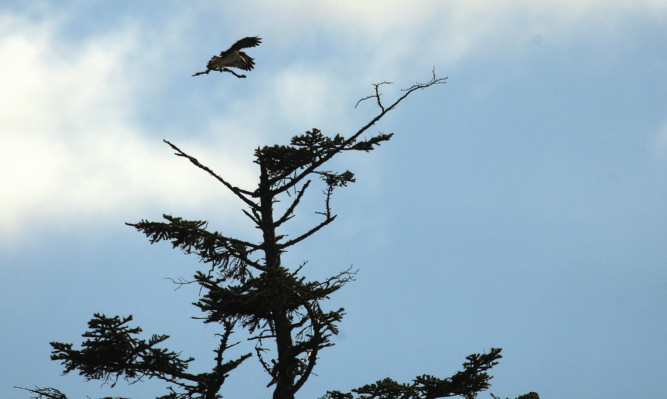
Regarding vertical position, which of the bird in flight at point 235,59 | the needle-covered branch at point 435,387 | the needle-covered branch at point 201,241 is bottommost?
the needle-covered branch at point 435,387

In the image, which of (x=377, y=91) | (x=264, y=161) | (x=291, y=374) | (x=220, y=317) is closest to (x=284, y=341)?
(x=291, y=374)

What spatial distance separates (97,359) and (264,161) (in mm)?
5163

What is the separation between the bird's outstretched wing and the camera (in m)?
14.8

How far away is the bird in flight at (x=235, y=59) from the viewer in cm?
1486

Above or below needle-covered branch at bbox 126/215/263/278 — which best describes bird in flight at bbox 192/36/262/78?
above

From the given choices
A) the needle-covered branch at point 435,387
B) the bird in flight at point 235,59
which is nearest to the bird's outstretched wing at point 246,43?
the bird in flight at point 235,59

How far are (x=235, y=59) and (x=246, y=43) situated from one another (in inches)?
16.1

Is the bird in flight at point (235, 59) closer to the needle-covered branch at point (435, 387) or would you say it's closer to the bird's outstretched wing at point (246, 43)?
the bird's outstretched wing at point (246, 43)

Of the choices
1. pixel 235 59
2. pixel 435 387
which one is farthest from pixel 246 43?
pixel 435 387

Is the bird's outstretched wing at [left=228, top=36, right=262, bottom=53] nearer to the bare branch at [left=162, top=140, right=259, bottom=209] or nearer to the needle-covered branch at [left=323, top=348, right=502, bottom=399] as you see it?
the bare branch at [left=162, top=140, right=259, bottom=209]

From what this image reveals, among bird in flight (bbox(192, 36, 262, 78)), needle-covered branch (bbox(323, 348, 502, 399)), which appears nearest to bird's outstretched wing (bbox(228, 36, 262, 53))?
bird in flight (bbox(192, 36, 262, 78))

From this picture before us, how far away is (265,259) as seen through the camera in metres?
15.0

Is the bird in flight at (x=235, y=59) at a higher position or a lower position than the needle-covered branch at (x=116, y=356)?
higher

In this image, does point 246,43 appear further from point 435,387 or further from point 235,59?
point 435,387
